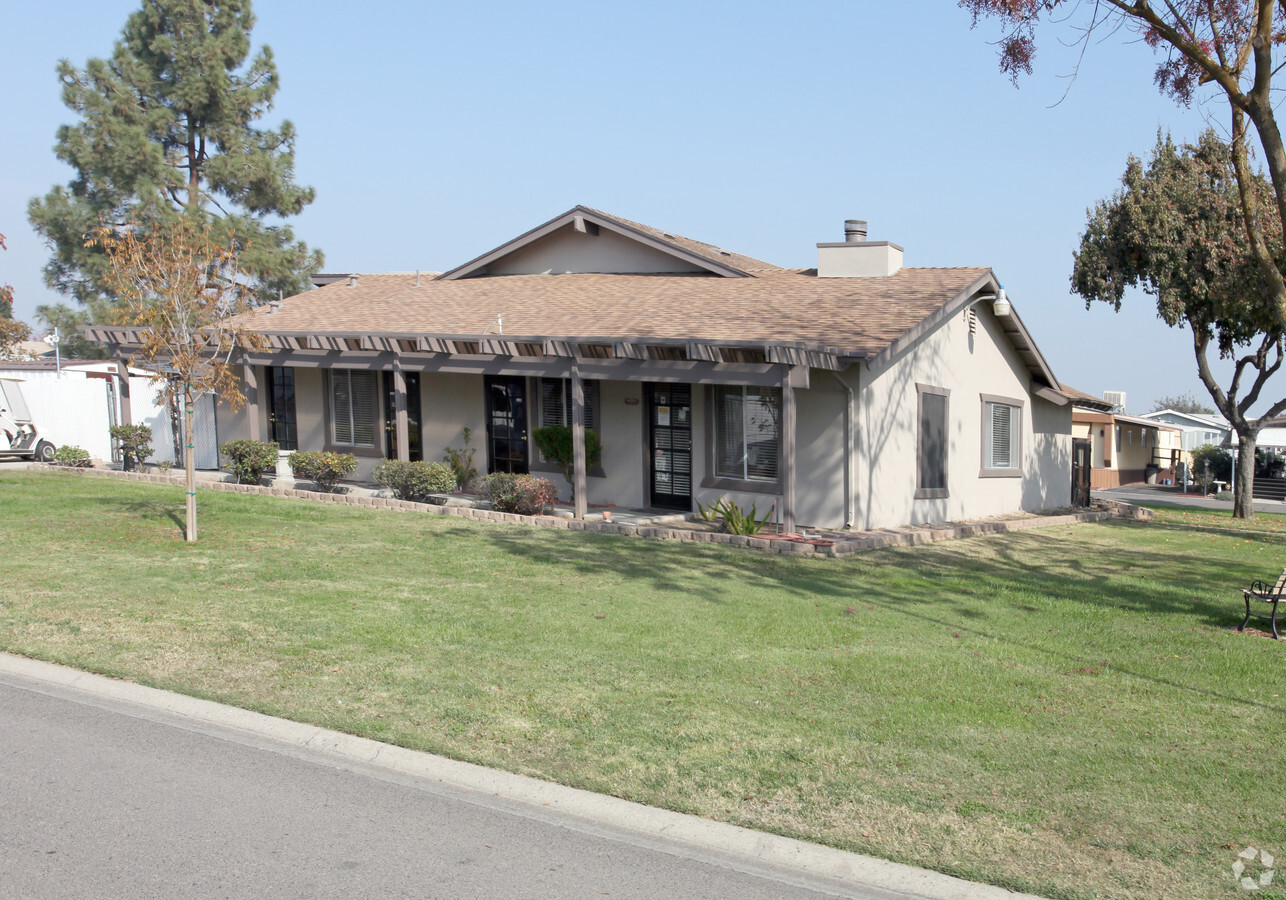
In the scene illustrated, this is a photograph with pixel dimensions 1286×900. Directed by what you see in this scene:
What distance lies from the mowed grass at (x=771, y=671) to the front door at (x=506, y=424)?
557 centimetres

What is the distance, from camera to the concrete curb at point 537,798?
15.5ft

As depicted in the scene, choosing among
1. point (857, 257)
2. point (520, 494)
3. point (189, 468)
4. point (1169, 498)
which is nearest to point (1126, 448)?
point (1169, 498)

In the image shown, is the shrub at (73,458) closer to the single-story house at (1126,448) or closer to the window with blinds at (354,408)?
the window with blinds at (354,408)

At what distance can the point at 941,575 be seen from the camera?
39.8 ft

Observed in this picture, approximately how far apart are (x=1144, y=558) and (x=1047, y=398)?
22.7ft

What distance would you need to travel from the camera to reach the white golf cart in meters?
24.5

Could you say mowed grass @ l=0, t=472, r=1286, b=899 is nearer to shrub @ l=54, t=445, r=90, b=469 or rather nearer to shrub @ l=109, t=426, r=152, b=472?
shrub @ l=109, t=426, r=152, b=472

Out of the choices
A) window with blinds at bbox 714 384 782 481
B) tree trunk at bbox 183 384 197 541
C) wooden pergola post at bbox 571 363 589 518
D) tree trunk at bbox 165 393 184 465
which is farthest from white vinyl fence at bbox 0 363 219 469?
window with blinds at bbox 714 384 782 481

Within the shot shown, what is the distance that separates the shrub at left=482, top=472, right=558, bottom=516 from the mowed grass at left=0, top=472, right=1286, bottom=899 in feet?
8.40

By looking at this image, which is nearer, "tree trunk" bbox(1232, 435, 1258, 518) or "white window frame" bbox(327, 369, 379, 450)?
"white window frame" bbox(327, 369, 379, 450)

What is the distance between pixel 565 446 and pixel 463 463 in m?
2.79

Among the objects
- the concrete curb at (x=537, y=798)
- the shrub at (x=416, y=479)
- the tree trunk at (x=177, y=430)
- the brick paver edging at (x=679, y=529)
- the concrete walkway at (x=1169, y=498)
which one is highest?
the tree trunk at (x=177, y=430)

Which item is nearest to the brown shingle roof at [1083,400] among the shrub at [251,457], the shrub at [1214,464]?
the shrub at [251,457]

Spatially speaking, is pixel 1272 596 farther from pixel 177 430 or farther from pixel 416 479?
pixel 177 430
